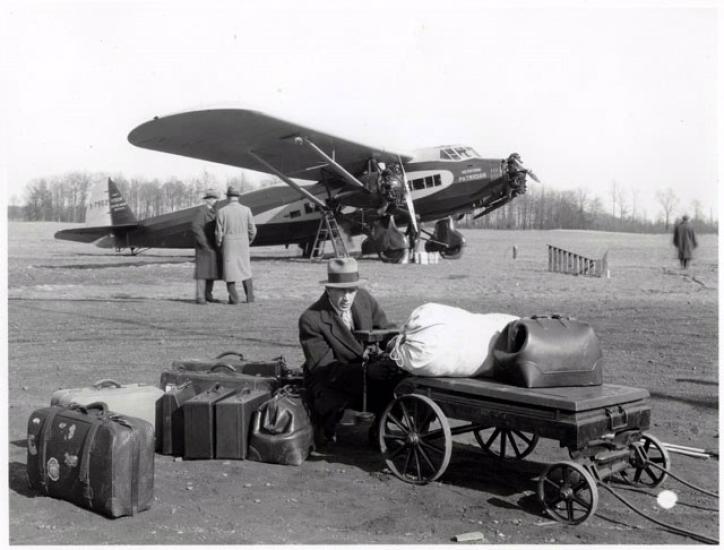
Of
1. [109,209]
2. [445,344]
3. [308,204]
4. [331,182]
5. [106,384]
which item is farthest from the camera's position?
[109,209]

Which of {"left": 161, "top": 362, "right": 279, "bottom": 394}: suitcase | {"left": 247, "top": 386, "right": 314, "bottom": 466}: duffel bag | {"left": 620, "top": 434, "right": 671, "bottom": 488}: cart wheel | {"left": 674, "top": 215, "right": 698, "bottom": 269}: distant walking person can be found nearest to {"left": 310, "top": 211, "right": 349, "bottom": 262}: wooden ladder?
{"left": 674, "top": 215, "right": 698, "bottom": 269}: distant walking person

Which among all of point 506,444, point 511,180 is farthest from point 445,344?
point 511,180

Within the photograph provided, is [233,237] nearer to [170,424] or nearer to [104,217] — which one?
[170,424]

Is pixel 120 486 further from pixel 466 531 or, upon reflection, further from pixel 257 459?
pixel 466 531

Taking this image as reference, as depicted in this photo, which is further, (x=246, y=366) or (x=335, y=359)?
(x=246, y=366)

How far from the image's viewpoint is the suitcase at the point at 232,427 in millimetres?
5020

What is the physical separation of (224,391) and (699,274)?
21030 mm

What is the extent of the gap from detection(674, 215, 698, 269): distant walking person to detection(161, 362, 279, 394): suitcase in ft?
71.2

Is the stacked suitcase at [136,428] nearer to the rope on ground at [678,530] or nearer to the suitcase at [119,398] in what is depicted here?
the suitcase at [119,398]

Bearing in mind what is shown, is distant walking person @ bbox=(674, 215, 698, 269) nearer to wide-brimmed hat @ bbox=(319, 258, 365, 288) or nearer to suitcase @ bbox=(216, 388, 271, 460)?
wide-brimmed hat @ bbox=(319, 258, 365, 288)

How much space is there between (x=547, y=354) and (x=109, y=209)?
2748cm

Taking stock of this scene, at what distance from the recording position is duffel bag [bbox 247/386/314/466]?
496 cm

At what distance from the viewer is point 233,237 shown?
13.0 m

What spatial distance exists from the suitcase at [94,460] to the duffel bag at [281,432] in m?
1.03
